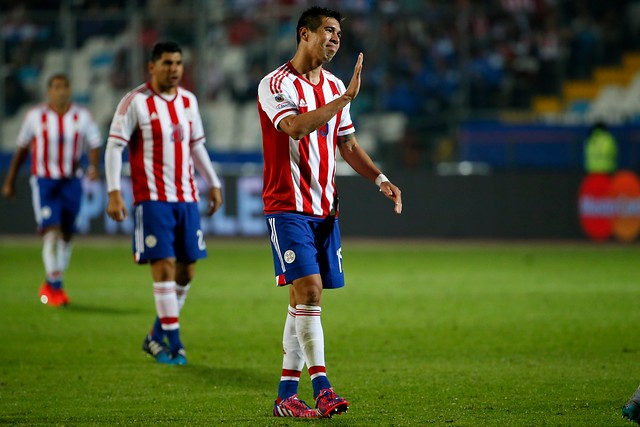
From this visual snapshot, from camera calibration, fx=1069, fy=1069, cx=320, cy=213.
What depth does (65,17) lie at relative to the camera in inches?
850

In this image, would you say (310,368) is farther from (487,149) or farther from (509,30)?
(509,30)

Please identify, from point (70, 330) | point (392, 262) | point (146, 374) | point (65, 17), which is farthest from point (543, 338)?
point (65, 17)

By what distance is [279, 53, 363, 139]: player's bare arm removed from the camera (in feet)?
19.2

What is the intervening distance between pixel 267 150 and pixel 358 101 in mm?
15248

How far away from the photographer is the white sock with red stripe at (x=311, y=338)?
612 cm

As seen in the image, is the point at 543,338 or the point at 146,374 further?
the point at 543,338

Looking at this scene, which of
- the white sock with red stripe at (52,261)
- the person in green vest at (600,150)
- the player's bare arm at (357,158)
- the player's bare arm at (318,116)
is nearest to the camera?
the player's bare arm at (318,116)

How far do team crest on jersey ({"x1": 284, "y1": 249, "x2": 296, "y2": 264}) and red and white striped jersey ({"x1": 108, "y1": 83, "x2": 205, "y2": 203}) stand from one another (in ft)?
8.11

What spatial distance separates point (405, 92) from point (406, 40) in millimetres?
1099

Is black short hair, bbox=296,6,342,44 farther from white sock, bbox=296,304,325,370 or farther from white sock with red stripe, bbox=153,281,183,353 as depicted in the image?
white sock with red stripe, bbox=153,281,183,353

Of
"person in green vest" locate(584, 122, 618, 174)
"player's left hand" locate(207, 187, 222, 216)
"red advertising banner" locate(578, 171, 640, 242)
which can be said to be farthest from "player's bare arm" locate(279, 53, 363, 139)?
"person in green vest" locate(584, 122, 618, 174)

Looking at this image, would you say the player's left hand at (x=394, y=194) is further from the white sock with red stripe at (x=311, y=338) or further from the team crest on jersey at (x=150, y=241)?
the team crest on jersey at (x=150, y=241)

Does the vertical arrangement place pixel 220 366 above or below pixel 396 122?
below

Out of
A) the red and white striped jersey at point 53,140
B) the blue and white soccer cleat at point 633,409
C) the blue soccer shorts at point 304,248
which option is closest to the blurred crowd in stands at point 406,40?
the red and white striped jersey at point 53,140
